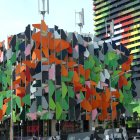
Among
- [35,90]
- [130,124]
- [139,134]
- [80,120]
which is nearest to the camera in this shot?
[139,134]

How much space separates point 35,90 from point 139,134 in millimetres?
24183

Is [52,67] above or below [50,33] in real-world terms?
below

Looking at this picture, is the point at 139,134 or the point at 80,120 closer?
the point at 139,134

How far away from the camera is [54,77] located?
81.1m

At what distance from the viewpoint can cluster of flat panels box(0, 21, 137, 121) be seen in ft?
266

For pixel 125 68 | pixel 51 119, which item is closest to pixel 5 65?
pixel 51 119

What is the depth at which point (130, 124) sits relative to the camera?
109 metres

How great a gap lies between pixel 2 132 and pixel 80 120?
16641 mm

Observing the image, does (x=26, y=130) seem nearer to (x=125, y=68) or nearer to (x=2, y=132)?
(x=2, y=132)

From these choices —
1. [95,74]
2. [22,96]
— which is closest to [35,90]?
[22,96]

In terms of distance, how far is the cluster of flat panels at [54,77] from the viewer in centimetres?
8100

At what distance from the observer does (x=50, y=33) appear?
3255 inches

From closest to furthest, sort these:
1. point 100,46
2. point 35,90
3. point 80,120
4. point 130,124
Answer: point 35,90, point 80,120, point 100,46, point 130,124

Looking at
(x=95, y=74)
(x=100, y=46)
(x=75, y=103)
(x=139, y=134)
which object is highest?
(x=100, y=46)
